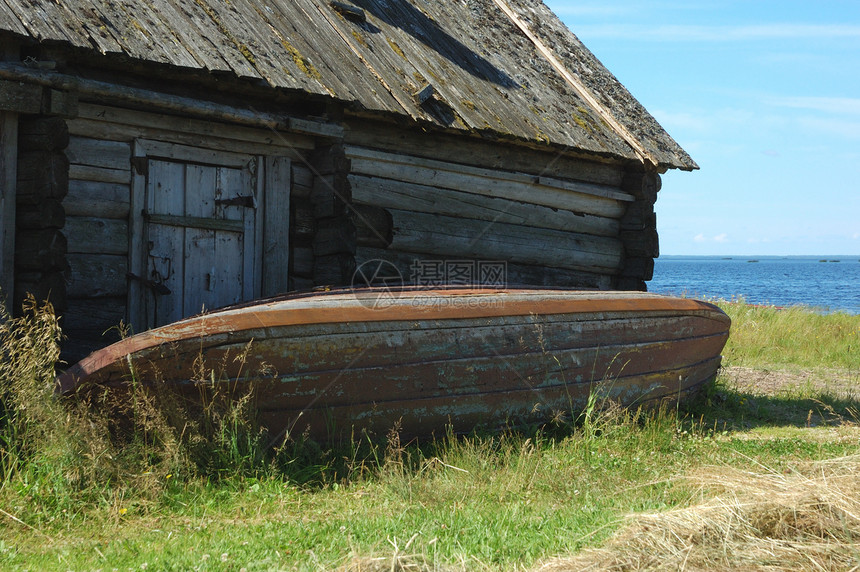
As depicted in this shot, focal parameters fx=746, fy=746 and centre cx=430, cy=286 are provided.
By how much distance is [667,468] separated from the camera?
14.5 feet

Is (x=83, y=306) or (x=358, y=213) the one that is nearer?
(x=83, y=306)

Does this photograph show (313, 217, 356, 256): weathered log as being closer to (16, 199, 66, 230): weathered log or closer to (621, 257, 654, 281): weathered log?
(16, 199, 66, 230): weathered log

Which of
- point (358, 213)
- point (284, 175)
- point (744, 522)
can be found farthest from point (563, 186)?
point (744, 522)

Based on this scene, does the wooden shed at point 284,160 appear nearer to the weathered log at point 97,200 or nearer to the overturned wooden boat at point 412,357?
the weathered log at point 97,200

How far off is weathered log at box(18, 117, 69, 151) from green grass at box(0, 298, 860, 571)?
141 cm

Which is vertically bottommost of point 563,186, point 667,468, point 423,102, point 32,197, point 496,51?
point 667,468

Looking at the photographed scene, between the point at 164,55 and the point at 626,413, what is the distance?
4.18 meters

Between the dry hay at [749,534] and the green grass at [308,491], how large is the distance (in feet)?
0.53

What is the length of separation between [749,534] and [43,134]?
4652mm

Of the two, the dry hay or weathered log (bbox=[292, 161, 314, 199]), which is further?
weathered log (bbox=[292, 161, 314, 199])

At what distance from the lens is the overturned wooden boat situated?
12.9ft

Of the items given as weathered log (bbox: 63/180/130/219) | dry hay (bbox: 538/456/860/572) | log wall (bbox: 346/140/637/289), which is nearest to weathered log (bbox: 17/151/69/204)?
weathered log (bbox: 63/180/130/219)

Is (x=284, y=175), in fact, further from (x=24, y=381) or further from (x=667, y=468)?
(x=667, y=468)

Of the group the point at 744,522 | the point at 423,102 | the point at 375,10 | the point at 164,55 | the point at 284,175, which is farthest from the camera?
the point at 375,10
